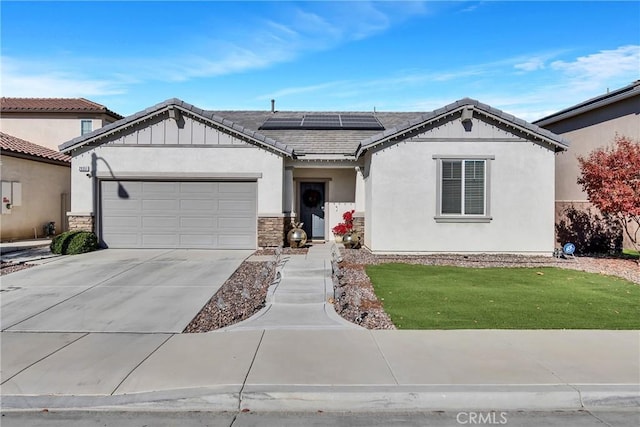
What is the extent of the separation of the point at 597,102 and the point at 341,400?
16378mm

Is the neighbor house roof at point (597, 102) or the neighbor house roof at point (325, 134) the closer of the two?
the neighbor house roof at point (325, 134)

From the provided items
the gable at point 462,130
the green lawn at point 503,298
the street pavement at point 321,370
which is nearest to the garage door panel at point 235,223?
the gable at point 462,130

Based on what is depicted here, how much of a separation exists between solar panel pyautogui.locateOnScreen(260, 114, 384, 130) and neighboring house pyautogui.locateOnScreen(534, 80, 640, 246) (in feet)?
24.7

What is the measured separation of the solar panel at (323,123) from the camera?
18.6 metres

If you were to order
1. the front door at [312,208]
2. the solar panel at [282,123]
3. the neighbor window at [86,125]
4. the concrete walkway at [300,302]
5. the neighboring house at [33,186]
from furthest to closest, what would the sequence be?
the neighbor window at [86,125], the solar panel at [282,123], the front door at [312,208], the neighboring house at [33,186], the concrete walkway at [300,302]

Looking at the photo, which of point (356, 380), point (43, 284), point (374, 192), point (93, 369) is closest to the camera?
point (356, 380)

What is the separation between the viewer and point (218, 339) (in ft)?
20.2

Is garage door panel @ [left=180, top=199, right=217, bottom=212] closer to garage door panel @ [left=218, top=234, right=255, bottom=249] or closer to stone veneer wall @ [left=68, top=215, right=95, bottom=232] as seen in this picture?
garage door panel @ [left=218, top=234, right=255, bottom=249]

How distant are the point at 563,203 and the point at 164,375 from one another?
15667 millimetres

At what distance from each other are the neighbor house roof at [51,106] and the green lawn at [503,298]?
19.5 meters

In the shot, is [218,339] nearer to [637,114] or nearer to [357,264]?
[357,264]

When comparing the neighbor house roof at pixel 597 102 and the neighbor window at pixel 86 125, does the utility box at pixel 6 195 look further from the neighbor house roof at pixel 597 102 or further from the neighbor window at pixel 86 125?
the neighbor house roof at pixel 597 102

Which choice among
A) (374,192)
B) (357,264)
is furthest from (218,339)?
(374,192)

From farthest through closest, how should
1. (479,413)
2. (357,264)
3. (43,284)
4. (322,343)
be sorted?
1. (357,264)
2. (43,284)
3. (322,343)
4. (479,413)
